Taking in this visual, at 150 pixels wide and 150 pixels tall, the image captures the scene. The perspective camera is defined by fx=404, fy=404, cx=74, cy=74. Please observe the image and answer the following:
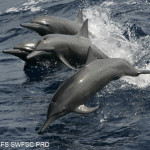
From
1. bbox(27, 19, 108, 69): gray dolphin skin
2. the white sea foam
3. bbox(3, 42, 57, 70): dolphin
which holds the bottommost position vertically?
the white sea foam

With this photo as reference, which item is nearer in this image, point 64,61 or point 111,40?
point 64,61

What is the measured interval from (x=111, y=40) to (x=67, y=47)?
4281mm

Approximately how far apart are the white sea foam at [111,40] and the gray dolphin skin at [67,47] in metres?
1.56

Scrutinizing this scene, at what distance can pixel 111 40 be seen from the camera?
16281mm

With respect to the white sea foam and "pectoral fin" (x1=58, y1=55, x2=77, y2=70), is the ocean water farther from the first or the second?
"pectoral fin" (x1=58, y1=55, x2=77, y2=70)

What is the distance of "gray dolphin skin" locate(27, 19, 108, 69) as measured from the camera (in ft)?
40.4

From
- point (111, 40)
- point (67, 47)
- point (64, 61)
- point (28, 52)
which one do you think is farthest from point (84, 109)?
point (111, 40)

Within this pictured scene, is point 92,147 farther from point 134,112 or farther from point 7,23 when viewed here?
point 7,23

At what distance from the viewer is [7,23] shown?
22.6m

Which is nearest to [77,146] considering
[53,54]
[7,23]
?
[53,54]

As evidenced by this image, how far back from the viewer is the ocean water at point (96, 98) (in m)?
8.96

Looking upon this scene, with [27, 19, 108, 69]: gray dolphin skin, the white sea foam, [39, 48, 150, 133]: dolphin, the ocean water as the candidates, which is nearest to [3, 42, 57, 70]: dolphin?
the ocean water

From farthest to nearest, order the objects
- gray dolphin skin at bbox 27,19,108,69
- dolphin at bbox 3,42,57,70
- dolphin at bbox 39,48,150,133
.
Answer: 1. dolphin at bbox 3,42,57,70
2. gray dolphin skin at bbox 27,19,108,69
3. dolphin at bbox 39,48,150,133

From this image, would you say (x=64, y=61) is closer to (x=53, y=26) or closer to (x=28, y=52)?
(x=28, y=52)
